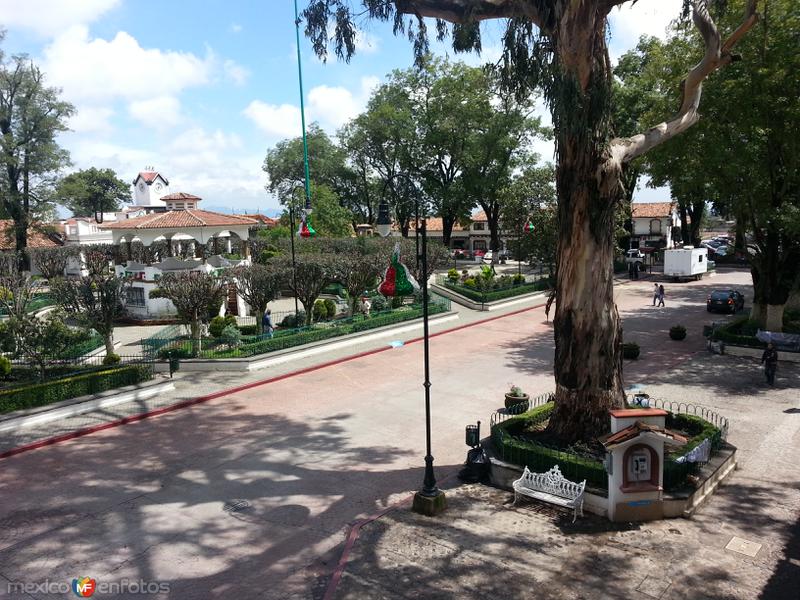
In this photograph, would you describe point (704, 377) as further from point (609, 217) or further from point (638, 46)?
point (638, 46)

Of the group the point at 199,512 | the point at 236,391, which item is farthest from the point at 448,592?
the point at 236,391

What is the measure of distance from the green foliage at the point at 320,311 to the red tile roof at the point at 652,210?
150ft

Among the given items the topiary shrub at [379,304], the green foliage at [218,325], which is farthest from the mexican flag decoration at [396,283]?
the topiary shrub at [379,304]

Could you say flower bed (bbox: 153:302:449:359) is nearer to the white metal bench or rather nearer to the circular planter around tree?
the circular planter around tree

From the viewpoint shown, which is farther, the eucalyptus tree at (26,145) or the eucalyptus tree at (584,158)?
the eucalyptus tree at (26,145)

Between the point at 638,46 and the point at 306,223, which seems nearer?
the point at 306,223

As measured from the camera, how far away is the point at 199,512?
11.2 metres

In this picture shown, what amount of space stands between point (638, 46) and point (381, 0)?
4244 centimetres

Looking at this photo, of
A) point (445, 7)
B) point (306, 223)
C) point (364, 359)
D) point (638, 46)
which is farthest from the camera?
point (638, 46)

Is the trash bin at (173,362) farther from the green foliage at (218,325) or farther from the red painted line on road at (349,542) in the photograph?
the red painted line on road at (349,542)

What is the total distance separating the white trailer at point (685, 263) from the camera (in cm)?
4256

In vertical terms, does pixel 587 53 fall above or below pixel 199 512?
above

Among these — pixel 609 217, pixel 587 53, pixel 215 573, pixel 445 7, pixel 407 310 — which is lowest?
pixel 215 573

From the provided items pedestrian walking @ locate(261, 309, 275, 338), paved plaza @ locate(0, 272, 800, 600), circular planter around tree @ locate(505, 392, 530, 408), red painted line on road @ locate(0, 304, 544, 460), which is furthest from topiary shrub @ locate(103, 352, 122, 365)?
circular planter around tree @ locate(505, 392, 530, 408)
